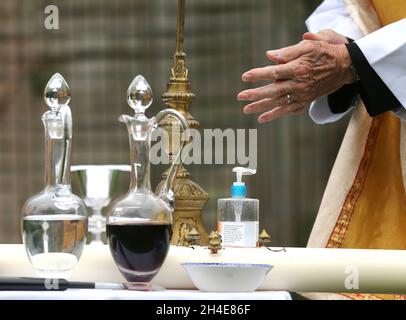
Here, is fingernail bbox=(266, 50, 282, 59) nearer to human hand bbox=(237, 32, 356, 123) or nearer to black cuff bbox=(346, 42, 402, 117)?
human hand bbox=(237, 32, 356, 123)

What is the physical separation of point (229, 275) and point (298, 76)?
526mm

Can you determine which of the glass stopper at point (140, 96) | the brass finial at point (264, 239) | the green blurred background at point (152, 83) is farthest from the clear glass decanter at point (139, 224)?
the green blurred background at point (152, 83)

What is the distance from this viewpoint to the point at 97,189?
7.59 ft

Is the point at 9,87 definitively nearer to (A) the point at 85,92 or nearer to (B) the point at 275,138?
(A) the point at 85,92

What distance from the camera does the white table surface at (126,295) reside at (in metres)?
1.83

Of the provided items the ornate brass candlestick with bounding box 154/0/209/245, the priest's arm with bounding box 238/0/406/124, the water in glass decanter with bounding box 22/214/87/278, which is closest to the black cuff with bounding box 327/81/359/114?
the priest's arm with bounding box 238/0/406/124

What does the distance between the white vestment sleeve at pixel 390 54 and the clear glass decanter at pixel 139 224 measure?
2.03 feet

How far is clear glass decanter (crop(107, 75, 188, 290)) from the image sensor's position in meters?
1.91

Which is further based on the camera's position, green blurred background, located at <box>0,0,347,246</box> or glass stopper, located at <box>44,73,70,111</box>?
green blurred background, located at <box>0,0,347,246</box>

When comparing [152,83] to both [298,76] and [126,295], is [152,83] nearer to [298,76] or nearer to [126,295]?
[298,76]

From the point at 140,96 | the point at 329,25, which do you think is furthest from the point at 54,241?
the point at 329,25

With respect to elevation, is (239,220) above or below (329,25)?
below

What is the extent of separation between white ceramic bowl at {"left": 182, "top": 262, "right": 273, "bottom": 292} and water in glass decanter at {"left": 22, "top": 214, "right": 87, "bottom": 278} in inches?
6.6

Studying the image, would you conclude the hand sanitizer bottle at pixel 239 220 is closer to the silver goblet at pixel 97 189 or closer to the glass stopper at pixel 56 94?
the silver goblet at pixel 97 189
